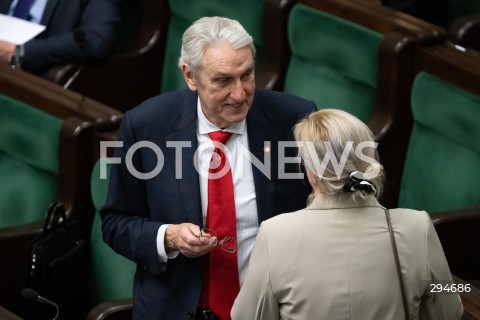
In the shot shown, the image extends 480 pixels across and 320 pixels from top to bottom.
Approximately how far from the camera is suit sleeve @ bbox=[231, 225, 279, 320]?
49.8 inches

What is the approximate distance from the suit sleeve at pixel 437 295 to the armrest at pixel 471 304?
154 millimetres

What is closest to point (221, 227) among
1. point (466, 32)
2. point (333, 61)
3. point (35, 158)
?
point (35, 158)

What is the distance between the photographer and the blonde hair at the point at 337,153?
124 centimetres

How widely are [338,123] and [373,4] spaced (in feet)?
3.48

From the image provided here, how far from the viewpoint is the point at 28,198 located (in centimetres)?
220

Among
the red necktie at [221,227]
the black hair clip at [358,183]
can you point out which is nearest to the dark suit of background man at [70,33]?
the red necktie at [221,227]

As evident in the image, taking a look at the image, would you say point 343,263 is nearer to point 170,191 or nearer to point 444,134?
point 170,191

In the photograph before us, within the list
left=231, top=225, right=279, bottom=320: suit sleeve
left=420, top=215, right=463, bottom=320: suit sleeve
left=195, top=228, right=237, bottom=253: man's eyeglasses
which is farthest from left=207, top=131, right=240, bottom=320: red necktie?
left=420, top=215, right=463, bottom=320: suit sleeve

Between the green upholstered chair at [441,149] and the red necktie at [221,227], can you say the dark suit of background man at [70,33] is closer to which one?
the green upholstered chair at [441,149]

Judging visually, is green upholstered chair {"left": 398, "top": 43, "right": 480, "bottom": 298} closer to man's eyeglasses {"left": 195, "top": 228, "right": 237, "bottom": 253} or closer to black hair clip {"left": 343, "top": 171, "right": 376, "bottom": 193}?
man's eyeglasses {"left": 195, "top": 228, "right": 237, "bottom": 253}

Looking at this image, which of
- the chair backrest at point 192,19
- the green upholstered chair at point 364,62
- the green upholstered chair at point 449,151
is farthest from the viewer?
the chair backrest at point 192,19

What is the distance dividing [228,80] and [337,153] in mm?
254

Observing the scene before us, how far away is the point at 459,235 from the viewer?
1861mm

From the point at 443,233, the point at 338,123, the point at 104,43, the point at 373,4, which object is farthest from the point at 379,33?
the point at 338,123
